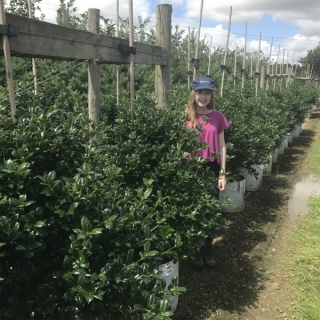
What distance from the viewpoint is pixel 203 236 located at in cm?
278

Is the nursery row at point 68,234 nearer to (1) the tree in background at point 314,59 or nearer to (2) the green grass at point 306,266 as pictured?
(2) the green grass at point 306,266

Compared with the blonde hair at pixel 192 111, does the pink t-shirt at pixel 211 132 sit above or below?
below

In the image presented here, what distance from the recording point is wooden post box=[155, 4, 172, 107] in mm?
4105

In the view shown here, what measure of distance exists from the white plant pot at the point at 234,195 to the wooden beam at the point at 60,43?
2419mm

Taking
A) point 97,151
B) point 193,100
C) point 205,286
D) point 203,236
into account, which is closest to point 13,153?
point 97,151

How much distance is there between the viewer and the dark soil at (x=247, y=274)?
3248 millimetres

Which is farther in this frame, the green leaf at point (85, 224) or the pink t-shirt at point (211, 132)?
the pink t-shirt at point (211, 132)

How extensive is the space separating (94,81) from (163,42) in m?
1.29

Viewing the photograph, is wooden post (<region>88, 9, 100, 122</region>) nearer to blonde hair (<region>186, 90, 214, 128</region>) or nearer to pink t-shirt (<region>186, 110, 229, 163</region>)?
blonde hair (<region>186, 90, 214, 128</region>)

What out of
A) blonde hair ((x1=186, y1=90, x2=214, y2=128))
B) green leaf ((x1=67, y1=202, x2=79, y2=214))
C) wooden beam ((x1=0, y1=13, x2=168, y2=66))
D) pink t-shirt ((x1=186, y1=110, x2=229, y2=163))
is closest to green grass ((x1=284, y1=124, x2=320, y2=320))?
pink t-shirt ((x1=186, y1=110, x2=229, y2=163))

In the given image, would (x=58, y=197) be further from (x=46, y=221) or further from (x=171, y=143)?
(x=171, y=143)

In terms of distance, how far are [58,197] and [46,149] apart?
0.27 meters

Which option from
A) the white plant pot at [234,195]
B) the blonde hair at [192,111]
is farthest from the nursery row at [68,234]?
the white plant pot at [234,195]

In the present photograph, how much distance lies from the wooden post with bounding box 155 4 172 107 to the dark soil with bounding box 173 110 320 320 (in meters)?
1.96
